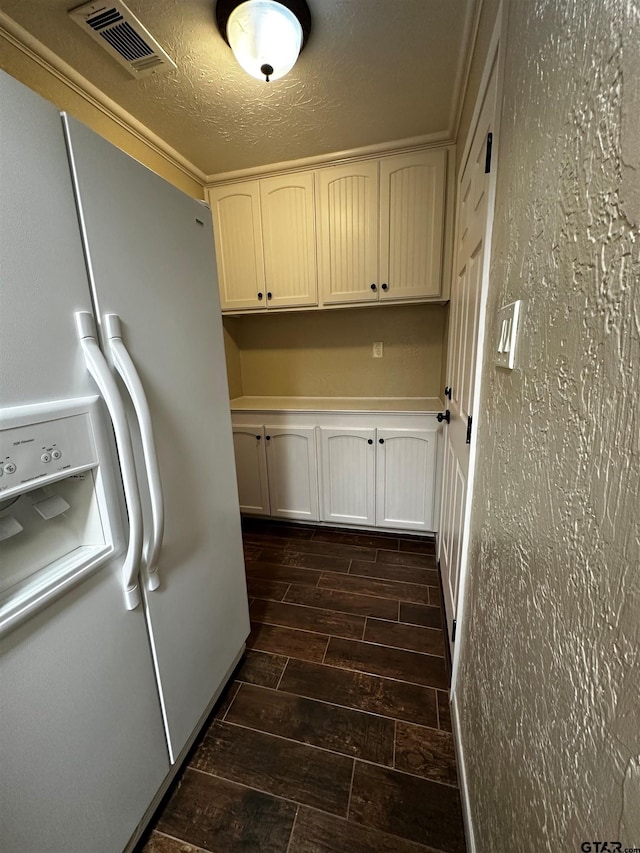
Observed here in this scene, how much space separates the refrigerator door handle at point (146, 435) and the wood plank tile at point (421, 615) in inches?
51.2

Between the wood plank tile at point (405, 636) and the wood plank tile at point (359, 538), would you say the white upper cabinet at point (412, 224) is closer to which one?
the wood plank tile at point (359, 538)

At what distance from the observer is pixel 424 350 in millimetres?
2562

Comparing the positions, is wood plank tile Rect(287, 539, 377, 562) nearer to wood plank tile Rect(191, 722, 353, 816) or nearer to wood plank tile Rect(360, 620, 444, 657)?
wood plank tile Rect(360, 620, 444, 657)

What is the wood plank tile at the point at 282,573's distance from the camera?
6.61ft

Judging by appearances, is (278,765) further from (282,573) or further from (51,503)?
(51,503)

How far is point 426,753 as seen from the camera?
1147 millimetres

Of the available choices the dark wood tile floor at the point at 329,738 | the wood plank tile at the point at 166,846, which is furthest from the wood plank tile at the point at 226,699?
the wood plank tile at the point at 166,846

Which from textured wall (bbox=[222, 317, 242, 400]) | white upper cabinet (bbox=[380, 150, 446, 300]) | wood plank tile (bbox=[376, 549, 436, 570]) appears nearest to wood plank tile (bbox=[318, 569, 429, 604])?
wood plank tile (bbox=[376, 549, 436, 570])

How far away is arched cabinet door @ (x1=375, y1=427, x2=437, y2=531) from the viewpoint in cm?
221

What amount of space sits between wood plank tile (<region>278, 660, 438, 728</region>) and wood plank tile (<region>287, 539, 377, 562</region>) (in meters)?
0.81

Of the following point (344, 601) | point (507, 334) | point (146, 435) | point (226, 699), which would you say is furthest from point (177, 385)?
point (344, 601)

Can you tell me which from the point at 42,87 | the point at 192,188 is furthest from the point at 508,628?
the point at 192,188

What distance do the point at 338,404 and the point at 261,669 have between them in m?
1.74

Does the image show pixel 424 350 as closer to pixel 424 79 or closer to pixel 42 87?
pixel 424 79
